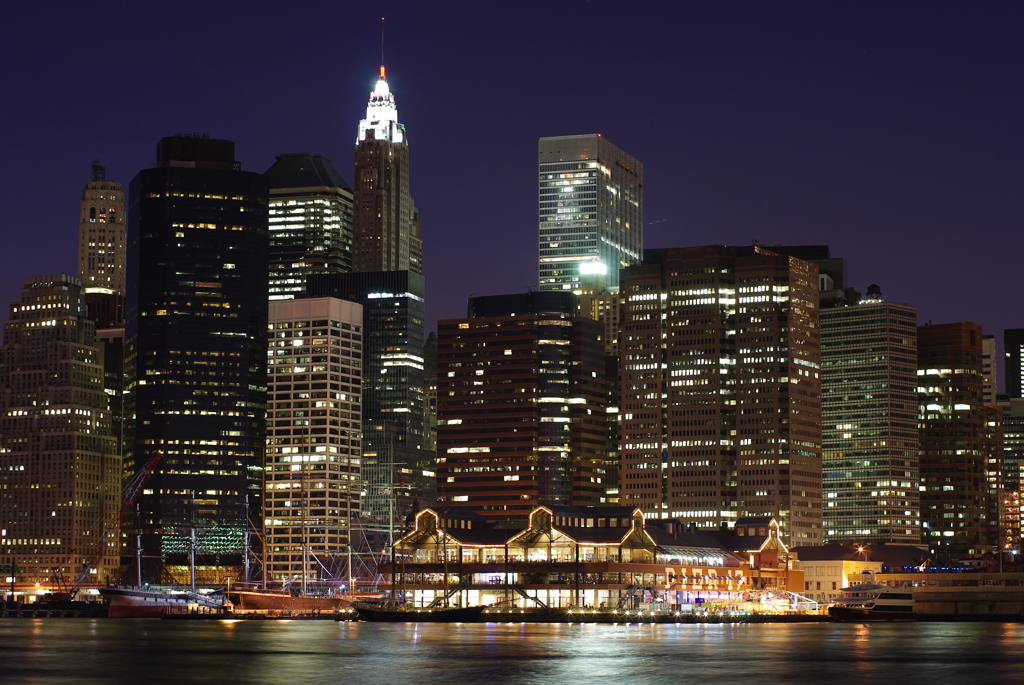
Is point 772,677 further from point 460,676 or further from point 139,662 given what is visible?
point 139,662

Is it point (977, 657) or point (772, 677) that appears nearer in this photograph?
point (772, 677)

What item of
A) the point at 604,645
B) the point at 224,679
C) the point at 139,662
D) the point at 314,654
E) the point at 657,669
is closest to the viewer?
the point at 224,679

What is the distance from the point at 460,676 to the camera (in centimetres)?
13212

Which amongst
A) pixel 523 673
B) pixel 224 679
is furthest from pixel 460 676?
pixel 224 679

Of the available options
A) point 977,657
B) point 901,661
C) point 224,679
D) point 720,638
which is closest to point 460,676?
point 224,679

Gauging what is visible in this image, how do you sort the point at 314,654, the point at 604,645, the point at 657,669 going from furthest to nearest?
the point at 604,645
the point at 314,654
the point at 657,669

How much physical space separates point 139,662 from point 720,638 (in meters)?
74.2

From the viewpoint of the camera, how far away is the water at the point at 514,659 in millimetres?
133000

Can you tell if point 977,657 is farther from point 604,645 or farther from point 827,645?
point 604,645

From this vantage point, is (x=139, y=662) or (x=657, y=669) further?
(x=139, y=662)

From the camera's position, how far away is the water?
133m

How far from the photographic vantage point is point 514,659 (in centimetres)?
15062

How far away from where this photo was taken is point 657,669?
142 meters

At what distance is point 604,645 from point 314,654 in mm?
32029
